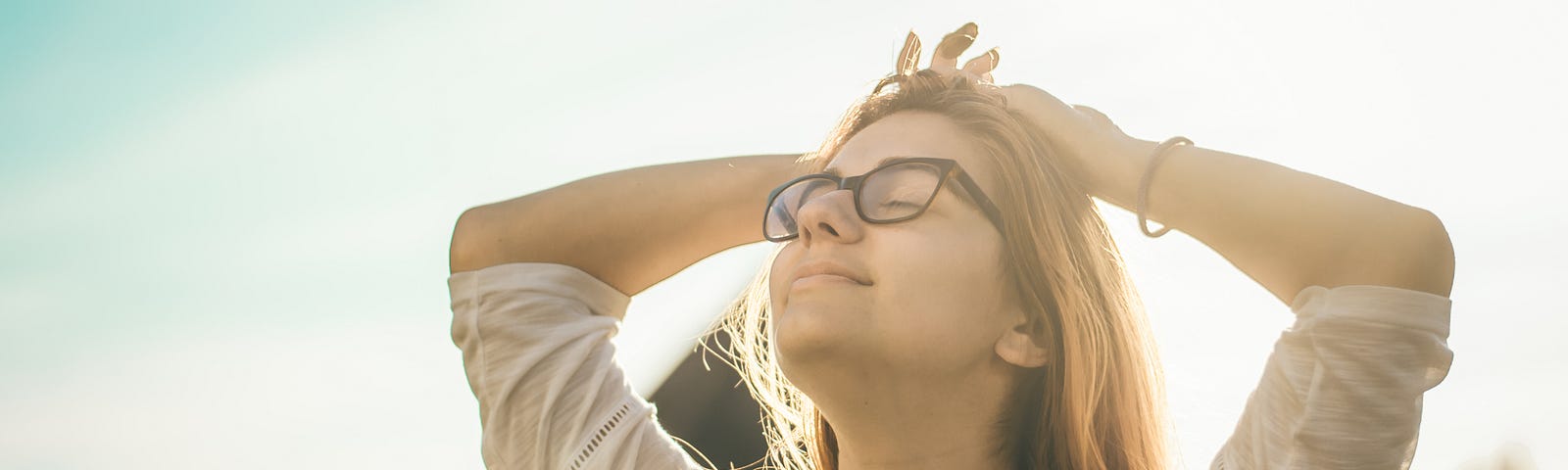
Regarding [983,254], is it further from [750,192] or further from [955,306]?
[750,192]

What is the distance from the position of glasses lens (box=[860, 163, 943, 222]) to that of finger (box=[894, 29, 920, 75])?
0.62 metres

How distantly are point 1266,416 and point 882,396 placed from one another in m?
0.79

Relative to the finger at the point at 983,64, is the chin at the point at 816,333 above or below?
below

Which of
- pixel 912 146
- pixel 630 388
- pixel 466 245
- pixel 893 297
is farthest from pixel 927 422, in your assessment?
pixel 466 245

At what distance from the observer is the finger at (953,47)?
Answer: 8.85ft

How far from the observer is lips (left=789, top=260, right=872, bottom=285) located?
2188 mm

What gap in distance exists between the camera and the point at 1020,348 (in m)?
2.36

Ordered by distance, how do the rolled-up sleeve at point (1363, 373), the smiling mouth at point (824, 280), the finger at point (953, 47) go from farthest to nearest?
1. the finger at point (953, 47)
2. the smiling mouth at point (824, 280)
3. the rolled-up sleeve at point (1363, 373)

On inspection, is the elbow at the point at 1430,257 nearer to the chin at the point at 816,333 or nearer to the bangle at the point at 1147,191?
the bangle at the point at 1147,191

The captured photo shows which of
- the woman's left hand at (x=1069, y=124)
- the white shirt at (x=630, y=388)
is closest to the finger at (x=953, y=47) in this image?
the woman's left hand at (x=1069, y=124)

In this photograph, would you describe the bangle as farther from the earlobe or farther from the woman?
the earlobe

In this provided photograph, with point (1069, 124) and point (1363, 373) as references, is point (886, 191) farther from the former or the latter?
point (1363, 373)

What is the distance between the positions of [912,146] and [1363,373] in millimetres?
1102

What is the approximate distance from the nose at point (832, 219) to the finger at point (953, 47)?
0.67 m
